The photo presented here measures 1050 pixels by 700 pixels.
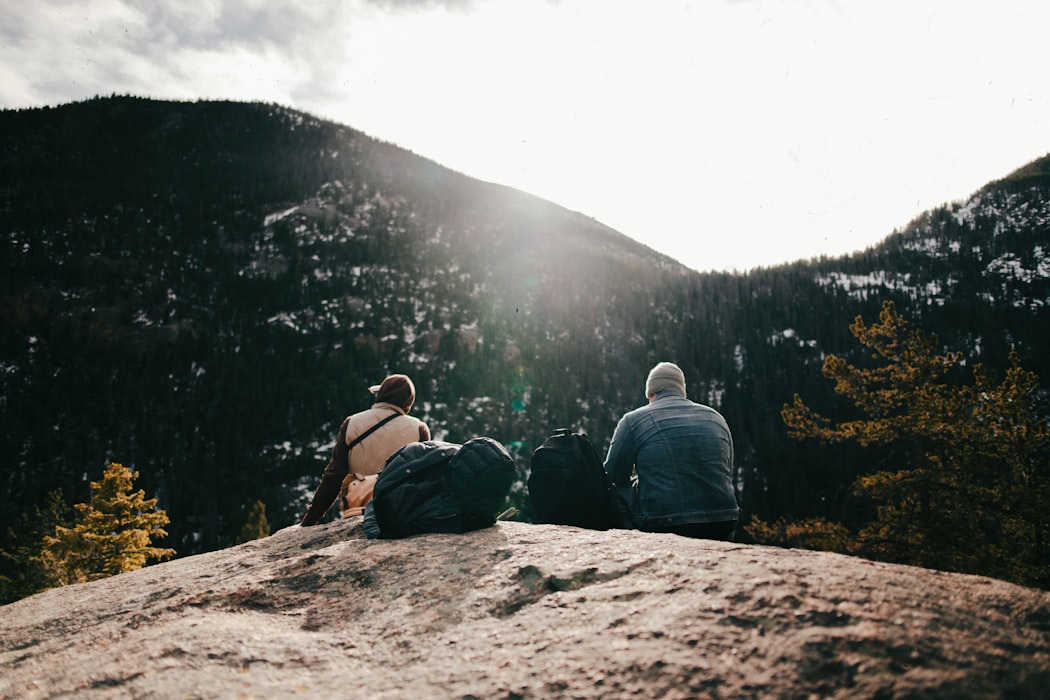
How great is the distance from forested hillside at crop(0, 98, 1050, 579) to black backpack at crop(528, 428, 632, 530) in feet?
166

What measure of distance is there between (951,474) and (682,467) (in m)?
8.98

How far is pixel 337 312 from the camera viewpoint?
108125 millimetres

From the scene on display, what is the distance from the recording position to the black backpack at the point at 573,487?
4387 mm

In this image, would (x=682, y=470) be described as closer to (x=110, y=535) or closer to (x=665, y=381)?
(x=665, y=381)

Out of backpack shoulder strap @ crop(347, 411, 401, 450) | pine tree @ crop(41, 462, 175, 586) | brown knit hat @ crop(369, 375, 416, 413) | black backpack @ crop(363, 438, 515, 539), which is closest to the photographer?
black backpack @ crop(363, 438, 515, 539)

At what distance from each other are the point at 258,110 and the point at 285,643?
619ft

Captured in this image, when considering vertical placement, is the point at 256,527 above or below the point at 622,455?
below

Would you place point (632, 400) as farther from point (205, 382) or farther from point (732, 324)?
point (205, 382)

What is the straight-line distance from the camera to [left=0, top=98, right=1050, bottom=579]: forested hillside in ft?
251

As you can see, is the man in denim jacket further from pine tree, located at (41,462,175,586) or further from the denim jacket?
pine tree, located at (41,462,175,586)

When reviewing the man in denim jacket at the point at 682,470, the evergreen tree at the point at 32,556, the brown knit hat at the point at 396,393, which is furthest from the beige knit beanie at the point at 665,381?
the evergreen tree at the point at 32,556

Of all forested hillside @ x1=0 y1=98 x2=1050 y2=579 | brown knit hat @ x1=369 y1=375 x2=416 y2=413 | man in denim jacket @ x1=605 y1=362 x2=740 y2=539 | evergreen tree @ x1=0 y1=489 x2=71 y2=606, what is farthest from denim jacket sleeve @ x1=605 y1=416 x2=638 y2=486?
forested hillside @ x1=0 y1=98 x2=1050 y2=579

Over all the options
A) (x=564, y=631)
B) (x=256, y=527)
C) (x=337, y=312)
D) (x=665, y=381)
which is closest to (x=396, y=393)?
(x=665, y=381)

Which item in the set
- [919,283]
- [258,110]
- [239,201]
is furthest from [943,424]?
[258,110]
